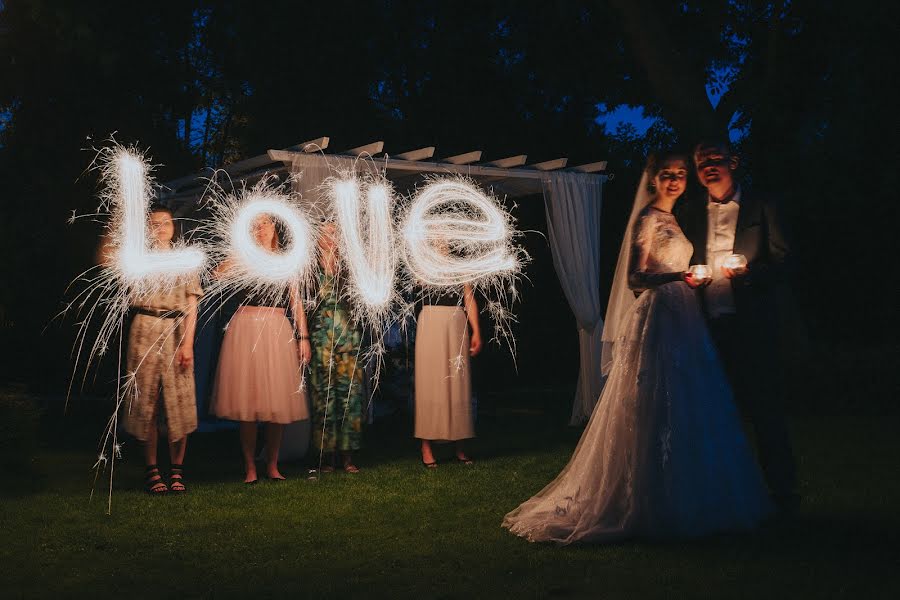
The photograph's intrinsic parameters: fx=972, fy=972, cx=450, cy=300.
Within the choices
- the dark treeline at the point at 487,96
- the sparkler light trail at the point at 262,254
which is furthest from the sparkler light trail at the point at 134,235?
the dark treeline at the point at 487,96

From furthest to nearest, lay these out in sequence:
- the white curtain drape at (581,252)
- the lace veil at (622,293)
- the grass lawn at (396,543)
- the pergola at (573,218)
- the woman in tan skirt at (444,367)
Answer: the white curtain drape at (581,252) < the pergola at (573,218) < the woman in tan skirt at (444,367) < the lace veil at (622,293) < the grass lawn at (396,543)

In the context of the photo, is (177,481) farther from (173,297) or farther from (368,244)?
(368,244)

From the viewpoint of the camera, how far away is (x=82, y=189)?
1780cm

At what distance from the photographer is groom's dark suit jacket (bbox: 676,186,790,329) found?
5.41m

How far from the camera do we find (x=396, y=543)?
5.39 metres

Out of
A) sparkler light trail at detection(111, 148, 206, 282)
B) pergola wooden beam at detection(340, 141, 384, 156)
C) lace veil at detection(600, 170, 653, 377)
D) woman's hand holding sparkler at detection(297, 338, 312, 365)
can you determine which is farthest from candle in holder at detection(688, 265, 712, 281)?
pergola wooden beam at detection(340, 141, 384, 156)

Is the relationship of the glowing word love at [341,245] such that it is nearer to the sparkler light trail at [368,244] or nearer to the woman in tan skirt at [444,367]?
the sparkler light trail at [368,244]

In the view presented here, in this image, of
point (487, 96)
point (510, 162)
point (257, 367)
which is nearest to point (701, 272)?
point (257, 367)

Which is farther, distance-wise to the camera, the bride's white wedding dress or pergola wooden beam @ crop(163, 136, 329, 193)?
pergola wooden beam @ crop(163, 136, 329, 193)

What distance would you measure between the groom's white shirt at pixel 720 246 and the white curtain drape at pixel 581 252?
17.0 feet

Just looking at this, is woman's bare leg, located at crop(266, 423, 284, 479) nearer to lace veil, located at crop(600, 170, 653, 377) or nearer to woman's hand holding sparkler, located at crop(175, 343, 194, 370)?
woman's hand holding sparkler, located at crop(175, 343, 194, 370)

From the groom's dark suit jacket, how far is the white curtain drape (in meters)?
5.27

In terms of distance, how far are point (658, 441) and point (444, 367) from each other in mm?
3327

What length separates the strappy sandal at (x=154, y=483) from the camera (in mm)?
7168
